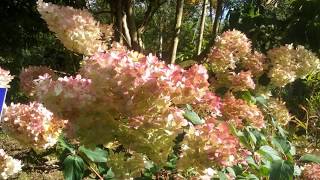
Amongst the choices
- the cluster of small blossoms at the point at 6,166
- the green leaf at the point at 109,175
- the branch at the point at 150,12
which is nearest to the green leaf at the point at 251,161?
the green leaf at the point at 109,175

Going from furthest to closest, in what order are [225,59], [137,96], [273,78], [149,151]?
[273,78]
[225,59]
[149,151]
[137,96]

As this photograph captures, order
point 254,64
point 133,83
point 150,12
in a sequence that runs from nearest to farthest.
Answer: point 133,83, point 254,64, point 150,12

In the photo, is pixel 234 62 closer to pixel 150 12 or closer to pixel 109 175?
pixel 109 175

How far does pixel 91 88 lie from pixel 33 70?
2.39 feet

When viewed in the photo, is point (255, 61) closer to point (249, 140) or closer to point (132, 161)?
point (249, 140)

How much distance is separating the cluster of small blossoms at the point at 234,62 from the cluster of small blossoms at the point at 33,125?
34.7 inches

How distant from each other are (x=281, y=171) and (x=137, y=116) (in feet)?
1.99

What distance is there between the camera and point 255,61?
239 centimetres

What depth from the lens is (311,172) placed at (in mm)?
2162

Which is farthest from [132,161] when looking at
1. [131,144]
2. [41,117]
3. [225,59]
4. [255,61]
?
[255,61]

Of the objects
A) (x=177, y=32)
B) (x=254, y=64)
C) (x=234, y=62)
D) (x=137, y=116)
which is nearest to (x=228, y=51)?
(x=234, y=62)

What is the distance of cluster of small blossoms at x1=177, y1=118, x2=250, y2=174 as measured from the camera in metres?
1.44

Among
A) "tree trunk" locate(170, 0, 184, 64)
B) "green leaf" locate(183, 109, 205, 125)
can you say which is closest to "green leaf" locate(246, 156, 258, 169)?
"green leaf" locate(183, 109, 205, 125)

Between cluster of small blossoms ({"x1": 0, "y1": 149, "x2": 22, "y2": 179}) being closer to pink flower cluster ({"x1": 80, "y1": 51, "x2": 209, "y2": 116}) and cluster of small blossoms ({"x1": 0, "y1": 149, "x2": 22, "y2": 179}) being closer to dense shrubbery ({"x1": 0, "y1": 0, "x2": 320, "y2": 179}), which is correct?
dense shrubbery ({"x1": 0, "y1": 0, "x2": 320, "y2": 179})
